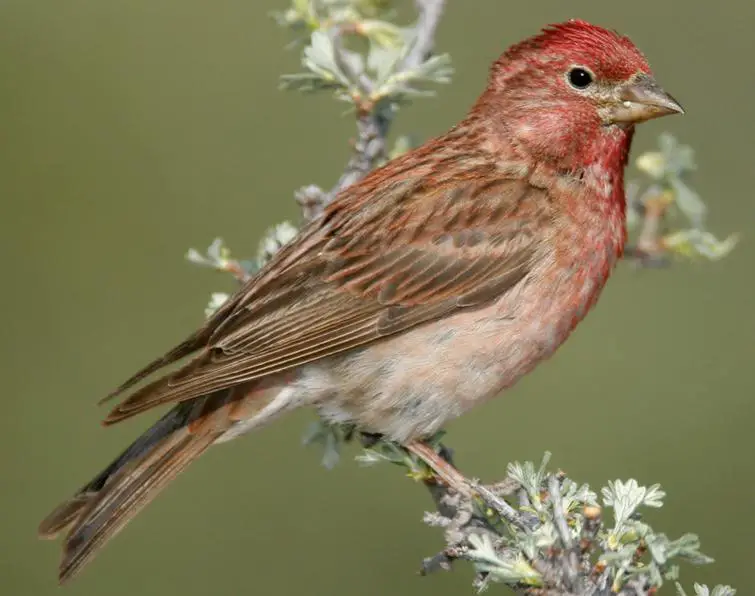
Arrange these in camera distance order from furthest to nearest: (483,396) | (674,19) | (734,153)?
(674,19), (734,153), (483,396)

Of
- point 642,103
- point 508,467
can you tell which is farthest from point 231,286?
point 508,467

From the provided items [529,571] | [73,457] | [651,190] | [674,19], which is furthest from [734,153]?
[529,571]

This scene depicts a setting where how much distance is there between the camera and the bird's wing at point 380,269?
18.2 ft

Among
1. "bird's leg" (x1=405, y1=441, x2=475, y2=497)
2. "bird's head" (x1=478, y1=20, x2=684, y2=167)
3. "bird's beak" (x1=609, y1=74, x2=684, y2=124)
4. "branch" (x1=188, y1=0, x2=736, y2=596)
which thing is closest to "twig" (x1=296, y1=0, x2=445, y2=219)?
"branch" (x1=188, y1=0, x2=736, y2=596)

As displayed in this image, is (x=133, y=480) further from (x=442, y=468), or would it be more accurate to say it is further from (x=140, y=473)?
(x=442, y=468)

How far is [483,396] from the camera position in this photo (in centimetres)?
557

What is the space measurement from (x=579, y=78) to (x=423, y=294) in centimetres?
108

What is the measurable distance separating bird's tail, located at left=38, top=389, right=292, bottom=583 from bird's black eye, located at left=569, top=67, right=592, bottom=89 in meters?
1.73

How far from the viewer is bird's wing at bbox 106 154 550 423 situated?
5.54m

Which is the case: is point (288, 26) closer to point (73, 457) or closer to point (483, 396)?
point (483, 396)

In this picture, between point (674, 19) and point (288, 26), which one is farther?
point (674, 19)

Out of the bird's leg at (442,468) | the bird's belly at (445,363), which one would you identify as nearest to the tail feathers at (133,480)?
the bird's belly at (445,363)

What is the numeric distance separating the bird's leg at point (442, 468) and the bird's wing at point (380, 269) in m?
0.49

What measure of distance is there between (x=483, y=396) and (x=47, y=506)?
2.99m
